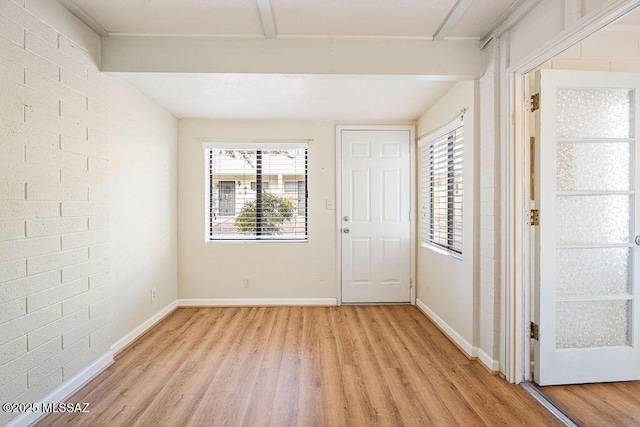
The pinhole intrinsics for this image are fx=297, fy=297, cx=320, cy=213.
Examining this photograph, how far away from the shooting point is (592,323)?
1.94 m

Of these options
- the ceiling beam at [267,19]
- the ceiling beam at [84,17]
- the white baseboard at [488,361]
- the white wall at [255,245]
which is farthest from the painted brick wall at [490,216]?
the ceiling beam at [84,17]

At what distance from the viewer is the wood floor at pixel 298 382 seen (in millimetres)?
1663

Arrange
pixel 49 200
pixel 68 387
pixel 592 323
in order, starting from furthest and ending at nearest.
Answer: pixel 592 323 → pixel 68 387 → pixel 49 200

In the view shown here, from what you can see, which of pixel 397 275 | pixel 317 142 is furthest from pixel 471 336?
pixel 317 142

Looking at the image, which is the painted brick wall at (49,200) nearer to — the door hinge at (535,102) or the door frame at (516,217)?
the door frame at (516,217)

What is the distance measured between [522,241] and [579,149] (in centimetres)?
69

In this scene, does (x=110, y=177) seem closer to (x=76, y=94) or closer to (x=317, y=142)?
(x=76, y=94)

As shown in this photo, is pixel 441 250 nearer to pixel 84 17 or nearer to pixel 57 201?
pixel 57 201

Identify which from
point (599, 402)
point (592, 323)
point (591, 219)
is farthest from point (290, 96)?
point (599, 402)

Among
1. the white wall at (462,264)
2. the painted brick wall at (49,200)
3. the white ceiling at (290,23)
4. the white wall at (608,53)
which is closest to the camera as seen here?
the painted brick wall at (49,200)

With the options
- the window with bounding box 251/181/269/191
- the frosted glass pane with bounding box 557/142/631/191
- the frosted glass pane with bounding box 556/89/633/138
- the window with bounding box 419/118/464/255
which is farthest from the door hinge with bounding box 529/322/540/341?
the window with bounding box 251/181/269/191

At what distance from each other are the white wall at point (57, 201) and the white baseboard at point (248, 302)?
951mm

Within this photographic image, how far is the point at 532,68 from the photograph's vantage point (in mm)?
1817

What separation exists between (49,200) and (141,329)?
156 cm
